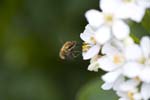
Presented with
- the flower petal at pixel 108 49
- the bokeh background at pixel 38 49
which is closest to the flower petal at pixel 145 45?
the flower petal at pixel 108 49

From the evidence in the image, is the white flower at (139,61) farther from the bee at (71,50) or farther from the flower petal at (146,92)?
the bee at (71,50)

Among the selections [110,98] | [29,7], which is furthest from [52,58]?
[110,98]

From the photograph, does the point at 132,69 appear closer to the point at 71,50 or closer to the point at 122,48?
the point at 122,48

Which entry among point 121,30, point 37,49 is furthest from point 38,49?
point 121,30

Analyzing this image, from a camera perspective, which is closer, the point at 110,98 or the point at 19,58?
the point at 110,98

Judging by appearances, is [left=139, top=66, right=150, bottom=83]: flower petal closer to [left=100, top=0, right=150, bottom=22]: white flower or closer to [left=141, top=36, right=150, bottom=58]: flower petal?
[left=141, top=36, right=150, bottom=58]: flower petal

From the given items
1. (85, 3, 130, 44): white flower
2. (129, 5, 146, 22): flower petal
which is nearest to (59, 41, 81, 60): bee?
(85, 3, 130, 44): white flower

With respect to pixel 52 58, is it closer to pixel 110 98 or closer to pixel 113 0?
pixel 110 98
